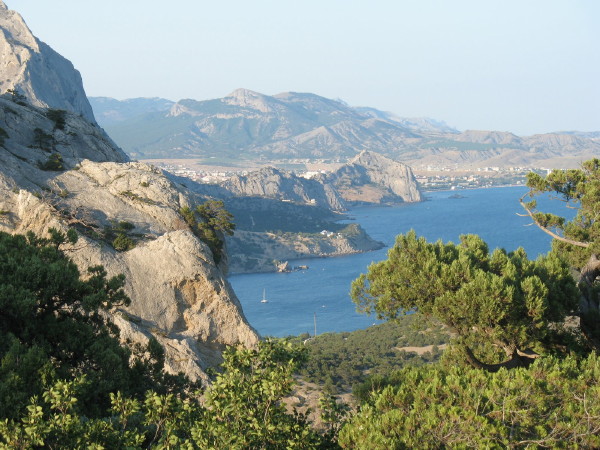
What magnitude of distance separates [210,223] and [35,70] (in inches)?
4676

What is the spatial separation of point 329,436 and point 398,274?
20.4 feet

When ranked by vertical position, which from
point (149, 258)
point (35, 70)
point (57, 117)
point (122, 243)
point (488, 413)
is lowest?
point (488, 413)

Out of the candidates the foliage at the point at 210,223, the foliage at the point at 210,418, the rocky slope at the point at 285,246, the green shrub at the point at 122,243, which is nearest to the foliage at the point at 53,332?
the foliage at the point at 210,418

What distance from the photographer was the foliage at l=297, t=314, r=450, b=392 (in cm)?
5000

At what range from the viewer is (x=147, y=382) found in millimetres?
14016

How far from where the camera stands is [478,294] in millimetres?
13914

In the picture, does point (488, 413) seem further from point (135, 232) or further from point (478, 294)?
point (135, 232)

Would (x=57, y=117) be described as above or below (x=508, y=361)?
above

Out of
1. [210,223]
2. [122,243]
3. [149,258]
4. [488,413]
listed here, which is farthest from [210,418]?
[210,223]

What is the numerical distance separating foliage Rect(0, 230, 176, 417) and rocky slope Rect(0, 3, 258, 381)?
6592mm

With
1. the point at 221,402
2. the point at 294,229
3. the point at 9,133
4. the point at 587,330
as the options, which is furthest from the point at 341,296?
the point at 221,402

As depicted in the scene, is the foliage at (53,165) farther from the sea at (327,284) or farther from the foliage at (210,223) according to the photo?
the sea at (327,284)

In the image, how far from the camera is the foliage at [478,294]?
13883mm

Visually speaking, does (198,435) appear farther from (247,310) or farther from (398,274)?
(247,310)
